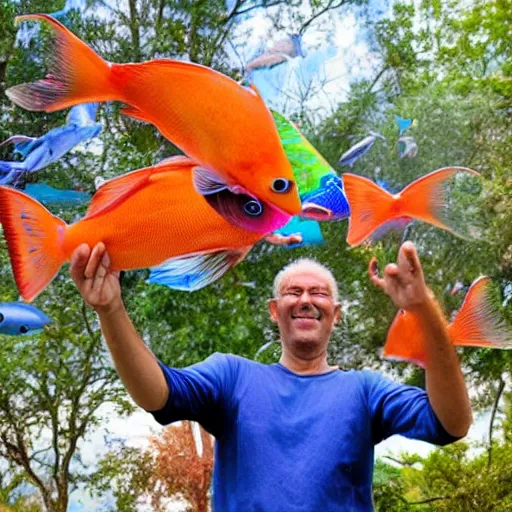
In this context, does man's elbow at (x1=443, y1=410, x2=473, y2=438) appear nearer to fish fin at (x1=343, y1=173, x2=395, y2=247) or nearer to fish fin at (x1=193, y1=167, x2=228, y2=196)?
fish fin at (x1=343, y1=173, x2=395, y2=247)

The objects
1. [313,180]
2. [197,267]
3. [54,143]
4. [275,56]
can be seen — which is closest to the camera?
[197,267]

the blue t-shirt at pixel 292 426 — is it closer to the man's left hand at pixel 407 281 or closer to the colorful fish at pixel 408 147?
the man's left hand at pixel 407 281

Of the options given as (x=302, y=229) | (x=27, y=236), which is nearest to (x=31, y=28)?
(x=302, y=229)

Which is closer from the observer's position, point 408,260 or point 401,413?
point 408,260

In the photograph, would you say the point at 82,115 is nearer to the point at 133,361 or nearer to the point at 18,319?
the point at 18,319

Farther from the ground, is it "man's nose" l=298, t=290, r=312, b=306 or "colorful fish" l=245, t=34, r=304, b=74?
"colorful fish" l=245, t=34, r=304, b=74

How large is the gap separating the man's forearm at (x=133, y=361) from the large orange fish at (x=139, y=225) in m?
0.07

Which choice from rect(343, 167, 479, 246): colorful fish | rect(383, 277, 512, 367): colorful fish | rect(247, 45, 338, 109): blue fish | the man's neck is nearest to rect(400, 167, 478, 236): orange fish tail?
rect(343, 167, 479, 246): colorful fish

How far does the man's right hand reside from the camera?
76cm

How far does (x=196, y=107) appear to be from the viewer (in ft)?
2.65

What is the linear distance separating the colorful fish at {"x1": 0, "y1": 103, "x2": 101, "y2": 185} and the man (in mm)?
1113

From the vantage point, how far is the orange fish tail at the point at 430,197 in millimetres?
959

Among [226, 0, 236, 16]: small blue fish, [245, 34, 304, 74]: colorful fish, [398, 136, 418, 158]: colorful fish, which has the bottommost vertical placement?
[245, 34, 304, 74]: colorful fish

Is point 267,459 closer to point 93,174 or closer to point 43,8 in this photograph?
point 93,174
